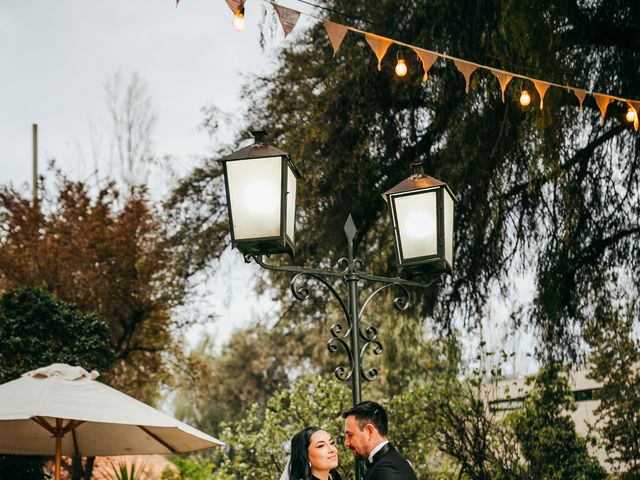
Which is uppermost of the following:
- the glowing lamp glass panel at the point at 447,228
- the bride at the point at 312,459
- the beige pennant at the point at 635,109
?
the beige pennant at the point at 635,109

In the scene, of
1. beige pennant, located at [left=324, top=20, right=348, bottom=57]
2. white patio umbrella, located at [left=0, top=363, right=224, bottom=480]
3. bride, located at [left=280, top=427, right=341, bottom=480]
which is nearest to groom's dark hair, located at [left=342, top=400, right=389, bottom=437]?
bride, located at [left=280, top=427, right=341, bottom=480]

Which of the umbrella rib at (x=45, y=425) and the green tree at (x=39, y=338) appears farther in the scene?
the green tree at (x=39, y=338)

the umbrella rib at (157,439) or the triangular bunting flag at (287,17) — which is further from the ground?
the triangular bunting flag at (287,17)

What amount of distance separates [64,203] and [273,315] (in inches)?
244

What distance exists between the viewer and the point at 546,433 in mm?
9430

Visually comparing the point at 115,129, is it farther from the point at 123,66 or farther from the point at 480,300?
the point at 480,300

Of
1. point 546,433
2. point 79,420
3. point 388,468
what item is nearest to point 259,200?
point 388,468

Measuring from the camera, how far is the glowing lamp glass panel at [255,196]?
441 cm

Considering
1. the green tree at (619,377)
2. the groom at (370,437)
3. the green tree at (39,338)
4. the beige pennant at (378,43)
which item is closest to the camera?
the groom at (370,437)

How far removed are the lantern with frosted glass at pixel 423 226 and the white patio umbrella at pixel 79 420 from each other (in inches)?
96.0

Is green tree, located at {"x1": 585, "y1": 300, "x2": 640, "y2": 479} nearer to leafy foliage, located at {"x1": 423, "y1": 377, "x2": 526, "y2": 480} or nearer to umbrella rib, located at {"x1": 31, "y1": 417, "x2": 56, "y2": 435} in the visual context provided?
leafy foliage, located at {"x1": 423, "y1": 377, "x2": 526, "y2": 480}

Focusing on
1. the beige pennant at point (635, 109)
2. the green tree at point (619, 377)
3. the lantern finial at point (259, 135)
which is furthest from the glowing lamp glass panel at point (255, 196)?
the green tree at point (619, 377)

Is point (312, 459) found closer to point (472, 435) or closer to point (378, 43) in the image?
point (378, 43)

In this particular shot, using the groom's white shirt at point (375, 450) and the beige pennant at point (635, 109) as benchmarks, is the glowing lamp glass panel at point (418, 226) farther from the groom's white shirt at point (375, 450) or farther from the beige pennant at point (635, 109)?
the beige pennant at point (635, 109)
